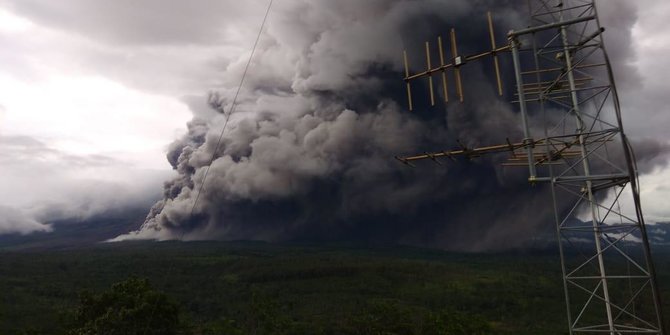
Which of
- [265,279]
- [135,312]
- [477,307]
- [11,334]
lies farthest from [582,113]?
[265,279]

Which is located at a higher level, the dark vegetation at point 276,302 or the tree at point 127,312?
the tree at point 127,312

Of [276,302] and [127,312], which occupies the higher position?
[127,312]

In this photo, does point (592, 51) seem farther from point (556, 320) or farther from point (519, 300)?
point (519, 300)

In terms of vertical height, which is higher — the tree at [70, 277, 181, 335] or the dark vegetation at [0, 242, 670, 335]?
the tree at [70, 277, 181, 335]

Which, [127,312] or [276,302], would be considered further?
[276,302]

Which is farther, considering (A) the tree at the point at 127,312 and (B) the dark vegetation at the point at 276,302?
(B) the dark vegetation at the point at 276,302

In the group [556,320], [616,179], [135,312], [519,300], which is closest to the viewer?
[616,179]

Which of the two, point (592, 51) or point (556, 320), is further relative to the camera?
point (556, 320)

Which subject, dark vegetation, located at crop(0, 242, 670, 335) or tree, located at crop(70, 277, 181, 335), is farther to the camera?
dark vegetation, located at crop(0, 242, 670, 335)
